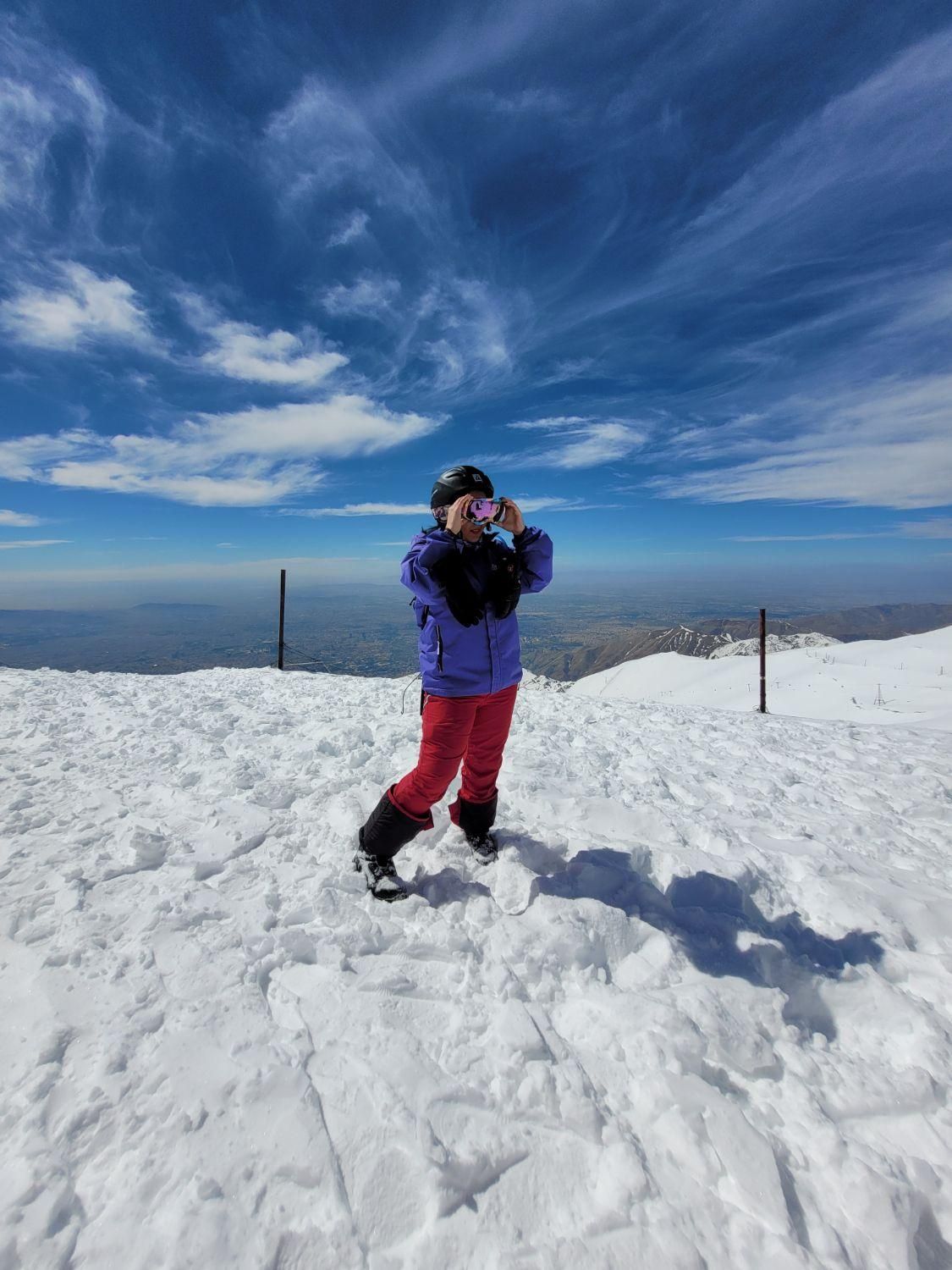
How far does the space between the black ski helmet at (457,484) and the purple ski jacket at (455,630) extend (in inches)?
10.2

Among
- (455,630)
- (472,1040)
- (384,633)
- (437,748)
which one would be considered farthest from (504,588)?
(384,633)

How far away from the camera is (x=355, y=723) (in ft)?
20.7

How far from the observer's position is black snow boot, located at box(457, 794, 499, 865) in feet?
11.1

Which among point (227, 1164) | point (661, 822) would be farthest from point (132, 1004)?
point (661, 822)

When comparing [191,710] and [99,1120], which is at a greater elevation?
[191,710]

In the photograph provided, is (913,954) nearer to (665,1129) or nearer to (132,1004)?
(665,1129)

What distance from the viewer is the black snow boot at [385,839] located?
2.96 metres

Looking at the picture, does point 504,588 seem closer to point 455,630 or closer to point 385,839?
point 455,630

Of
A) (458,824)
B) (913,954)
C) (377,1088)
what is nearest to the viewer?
(377,1088)

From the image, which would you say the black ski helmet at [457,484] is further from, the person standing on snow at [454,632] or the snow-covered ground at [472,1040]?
the snow-covered ground at [472,1040]

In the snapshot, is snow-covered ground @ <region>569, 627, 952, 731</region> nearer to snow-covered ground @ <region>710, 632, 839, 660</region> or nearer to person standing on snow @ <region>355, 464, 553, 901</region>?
snow-covered ground @ <region>710, 632, 839, 660</region>

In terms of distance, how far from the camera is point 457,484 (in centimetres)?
303

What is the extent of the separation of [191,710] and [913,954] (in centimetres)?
762

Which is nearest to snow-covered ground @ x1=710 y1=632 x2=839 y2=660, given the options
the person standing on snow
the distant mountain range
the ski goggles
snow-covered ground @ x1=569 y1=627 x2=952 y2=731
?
snow-covered ground @ x1=569 y1=627 x2=952 y2=731
